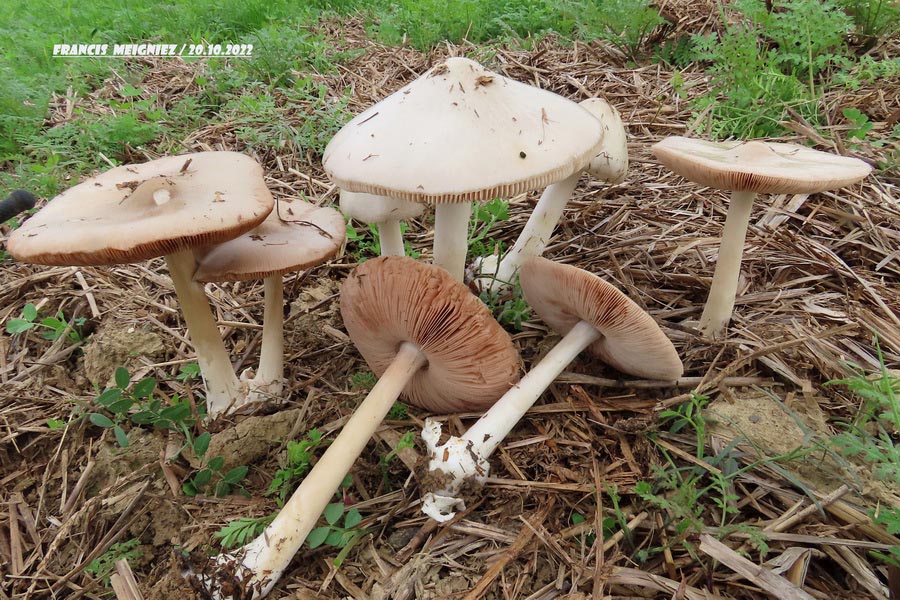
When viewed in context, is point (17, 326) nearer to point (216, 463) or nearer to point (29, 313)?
point (29, 313)

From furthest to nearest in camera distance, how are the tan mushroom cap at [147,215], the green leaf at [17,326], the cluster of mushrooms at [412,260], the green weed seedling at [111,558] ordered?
1. the green leaf at [17,326]
2. the green weed seedling at [111,558]
3. the cluster of mushrooms at [412,260]
4. the tan mushroom cap at [147,215]

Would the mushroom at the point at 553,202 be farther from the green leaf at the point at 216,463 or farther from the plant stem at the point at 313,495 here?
the green leaf at the point at 216,463

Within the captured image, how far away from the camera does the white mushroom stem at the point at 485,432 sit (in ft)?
6.25

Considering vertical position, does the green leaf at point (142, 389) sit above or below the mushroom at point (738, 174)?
below

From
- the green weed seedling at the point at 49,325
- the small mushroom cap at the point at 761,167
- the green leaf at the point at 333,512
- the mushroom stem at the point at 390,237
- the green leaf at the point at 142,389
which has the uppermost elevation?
the small mushroom cap at the point at 761,167

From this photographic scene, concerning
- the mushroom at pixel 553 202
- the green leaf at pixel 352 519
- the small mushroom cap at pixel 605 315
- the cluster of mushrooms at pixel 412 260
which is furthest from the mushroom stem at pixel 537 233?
the green leaf at pixel 352 519

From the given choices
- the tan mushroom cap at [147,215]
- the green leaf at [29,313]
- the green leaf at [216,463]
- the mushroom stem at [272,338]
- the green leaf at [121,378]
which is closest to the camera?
the tan mushroom cap at [147,215]

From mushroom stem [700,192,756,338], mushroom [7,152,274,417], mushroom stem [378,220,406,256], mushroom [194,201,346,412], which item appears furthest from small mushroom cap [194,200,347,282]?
mushroom stem [700,192,756,338]

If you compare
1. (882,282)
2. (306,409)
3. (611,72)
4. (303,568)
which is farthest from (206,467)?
(611,72)

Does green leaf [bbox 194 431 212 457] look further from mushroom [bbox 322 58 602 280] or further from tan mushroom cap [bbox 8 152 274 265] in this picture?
mushroom [bbox 322 58 602 280]

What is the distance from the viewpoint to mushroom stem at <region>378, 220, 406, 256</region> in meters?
2.67

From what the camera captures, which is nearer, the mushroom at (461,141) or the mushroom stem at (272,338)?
the mushroom at (461,141)

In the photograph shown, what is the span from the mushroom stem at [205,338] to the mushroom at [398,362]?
603 mm

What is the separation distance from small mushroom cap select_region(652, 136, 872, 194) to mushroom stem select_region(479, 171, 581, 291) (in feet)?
1.85
